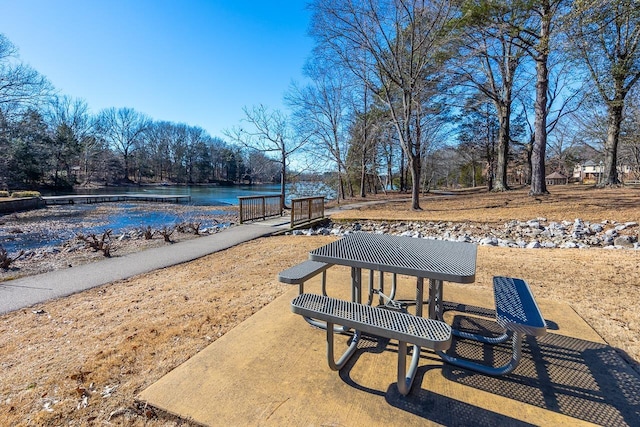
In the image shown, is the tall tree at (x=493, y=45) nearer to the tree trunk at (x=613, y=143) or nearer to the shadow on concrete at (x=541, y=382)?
the tree trunk at (x=613, y=143)

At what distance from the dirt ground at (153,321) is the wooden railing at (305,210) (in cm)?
366

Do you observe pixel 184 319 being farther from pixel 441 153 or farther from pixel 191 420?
pixel 441 153

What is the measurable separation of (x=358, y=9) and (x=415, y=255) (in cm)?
1105

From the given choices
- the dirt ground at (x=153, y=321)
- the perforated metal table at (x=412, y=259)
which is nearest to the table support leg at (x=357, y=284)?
the perforated metal table at (x=412, y=259)

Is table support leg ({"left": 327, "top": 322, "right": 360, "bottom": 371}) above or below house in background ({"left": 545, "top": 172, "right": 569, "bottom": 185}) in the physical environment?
below

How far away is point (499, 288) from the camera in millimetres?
2209

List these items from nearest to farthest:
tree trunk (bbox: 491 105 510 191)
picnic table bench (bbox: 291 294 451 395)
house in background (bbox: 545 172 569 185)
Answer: picnic table bench (bbox: 291 294 451 395) < tree trunk (bbox: 491 105 510 191) < house in background (bbox: 545 172 569 185)

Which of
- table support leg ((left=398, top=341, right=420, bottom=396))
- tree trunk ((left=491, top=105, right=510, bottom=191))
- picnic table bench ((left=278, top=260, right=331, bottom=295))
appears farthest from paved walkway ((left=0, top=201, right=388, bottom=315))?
tree trunk ((left=491, top=105, right=510, bottom=191))

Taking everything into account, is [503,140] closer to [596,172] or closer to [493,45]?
[493,45]

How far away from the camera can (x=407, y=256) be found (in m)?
2.23

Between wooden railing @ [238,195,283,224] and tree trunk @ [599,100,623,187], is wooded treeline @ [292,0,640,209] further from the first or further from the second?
wooden railing @ [238,195,283,224]

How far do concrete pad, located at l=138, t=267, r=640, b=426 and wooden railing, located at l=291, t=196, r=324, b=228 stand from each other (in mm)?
6804

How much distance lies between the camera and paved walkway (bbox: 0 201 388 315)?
3.76m

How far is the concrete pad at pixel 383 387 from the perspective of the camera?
62.6 inches
